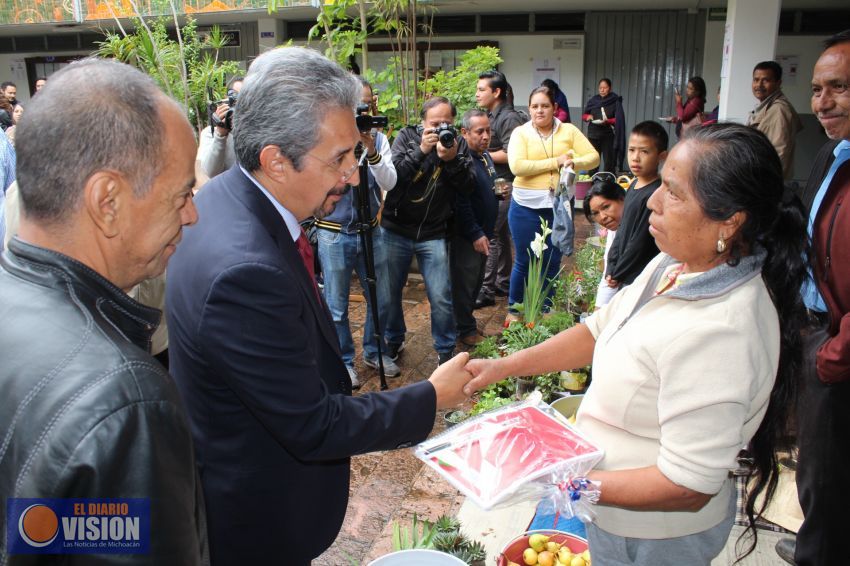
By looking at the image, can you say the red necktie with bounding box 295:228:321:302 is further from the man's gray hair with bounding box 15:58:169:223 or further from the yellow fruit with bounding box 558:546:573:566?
the yellow fruit with bounding box 558:546:573:566

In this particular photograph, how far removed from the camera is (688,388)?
139 cm

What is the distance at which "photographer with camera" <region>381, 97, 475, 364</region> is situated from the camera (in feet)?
14.3

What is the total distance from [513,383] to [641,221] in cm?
121

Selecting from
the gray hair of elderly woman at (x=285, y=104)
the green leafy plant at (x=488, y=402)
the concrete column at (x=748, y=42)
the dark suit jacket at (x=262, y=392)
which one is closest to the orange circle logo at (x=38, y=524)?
→ the dark suit jacket at (x=262, y=392)

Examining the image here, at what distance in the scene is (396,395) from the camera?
5.35ft

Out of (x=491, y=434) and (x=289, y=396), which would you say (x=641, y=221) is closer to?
(x=491, y=434)

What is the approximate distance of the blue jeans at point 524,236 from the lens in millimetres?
5176

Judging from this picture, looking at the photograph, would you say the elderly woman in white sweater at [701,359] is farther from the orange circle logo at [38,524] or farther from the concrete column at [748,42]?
the concrete column at [748,42]

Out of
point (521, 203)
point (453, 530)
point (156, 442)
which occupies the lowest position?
point (453, 530)

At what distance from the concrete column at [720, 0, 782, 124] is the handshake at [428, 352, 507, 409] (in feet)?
19.6

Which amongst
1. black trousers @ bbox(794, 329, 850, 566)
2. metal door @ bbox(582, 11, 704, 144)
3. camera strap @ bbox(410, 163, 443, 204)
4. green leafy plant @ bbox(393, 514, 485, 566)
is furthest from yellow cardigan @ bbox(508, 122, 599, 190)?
metal door @ bbox(582, 11, 704, 144)

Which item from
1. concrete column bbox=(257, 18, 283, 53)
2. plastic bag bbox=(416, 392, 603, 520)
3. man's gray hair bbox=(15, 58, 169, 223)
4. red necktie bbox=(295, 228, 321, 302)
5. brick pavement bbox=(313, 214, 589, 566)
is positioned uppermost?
concrete column bbox=(257, 18, 283, 53)

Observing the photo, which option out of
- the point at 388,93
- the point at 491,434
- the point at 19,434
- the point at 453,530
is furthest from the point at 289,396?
the point at 388,93

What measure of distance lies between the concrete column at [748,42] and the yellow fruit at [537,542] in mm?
5915
